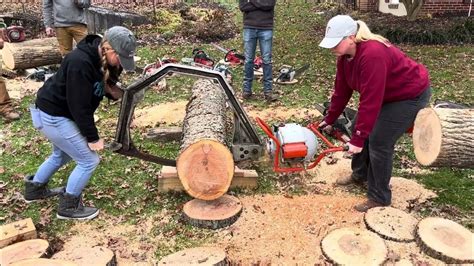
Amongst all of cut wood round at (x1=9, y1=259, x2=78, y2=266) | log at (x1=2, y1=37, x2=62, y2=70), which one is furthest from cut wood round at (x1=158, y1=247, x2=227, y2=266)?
log at (x1=2, y1=37, x2=62, y2=70)

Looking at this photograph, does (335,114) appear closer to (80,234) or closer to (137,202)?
(137,202)

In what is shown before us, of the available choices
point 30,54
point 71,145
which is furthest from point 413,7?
point 71,145

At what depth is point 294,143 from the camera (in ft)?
13.7

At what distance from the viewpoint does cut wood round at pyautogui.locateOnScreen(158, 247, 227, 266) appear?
11.5ft

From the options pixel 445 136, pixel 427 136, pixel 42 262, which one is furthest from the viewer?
pixel 427 136

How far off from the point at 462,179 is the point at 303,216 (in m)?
2.03

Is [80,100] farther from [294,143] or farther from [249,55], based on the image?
[249,55]

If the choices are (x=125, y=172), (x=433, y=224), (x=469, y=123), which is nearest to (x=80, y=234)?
(x=125, y=172)

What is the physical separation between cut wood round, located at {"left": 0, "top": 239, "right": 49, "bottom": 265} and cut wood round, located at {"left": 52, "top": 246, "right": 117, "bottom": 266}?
141 millimetres

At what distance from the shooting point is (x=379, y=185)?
4.33 meters

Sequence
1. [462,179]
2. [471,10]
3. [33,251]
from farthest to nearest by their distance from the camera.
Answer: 1. [471,10]
2. [462,179]
3. [33,251]

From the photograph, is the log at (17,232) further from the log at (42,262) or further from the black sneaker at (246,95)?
the black sneaker at (246,95)

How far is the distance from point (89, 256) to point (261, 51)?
4784mm

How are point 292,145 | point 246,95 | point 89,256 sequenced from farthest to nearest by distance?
point 246,95 < point 292,145 < point 89,256
